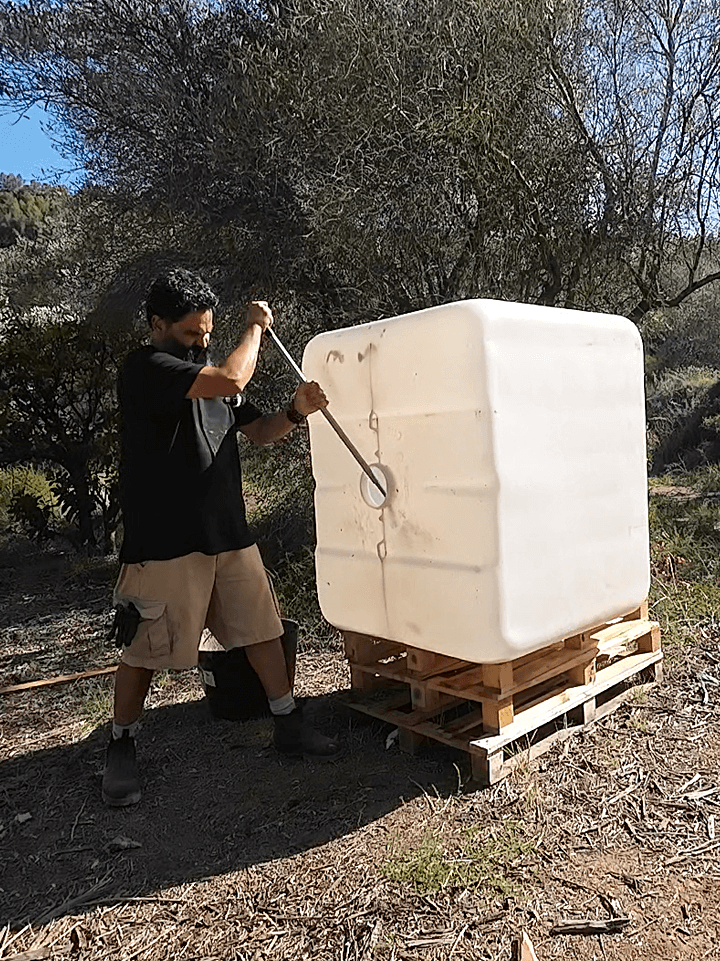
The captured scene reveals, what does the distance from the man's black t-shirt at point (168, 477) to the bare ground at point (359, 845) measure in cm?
88

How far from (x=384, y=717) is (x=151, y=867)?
3.29 feet

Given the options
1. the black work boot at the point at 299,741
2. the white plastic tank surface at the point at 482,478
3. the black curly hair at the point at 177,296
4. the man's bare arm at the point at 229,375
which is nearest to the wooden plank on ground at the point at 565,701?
the white plastic tank surface at the point at 482,478

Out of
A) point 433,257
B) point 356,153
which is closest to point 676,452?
point 433,257

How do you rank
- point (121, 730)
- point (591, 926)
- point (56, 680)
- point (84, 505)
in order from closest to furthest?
point (591, 926) < point (121, 730) < point (56, 680) < point (84, 505)

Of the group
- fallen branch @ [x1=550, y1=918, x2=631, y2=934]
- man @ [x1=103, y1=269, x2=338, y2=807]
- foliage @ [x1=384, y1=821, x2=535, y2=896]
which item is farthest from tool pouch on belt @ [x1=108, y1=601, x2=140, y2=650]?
fallen branch @ [x1=550, y1=918, x2=631, y2=934]

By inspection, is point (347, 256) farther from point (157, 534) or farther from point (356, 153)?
point (157, 534)

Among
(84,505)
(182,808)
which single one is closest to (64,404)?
(84,505)

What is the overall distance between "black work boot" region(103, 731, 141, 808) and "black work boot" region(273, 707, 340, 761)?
0.52 m

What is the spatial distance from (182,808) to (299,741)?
0.48m

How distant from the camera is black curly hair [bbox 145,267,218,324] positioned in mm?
2834

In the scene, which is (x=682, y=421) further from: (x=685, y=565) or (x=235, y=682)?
(x=235, y=682)

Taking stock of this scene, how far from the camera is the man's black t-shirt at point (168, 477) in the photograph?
2.80m

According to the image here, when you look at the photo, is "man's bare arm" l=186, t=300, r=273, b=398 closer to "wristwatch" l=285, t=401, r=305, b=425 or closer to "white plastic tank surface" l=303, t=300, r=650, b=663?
"wristwatch" l=285, t=401, r=305, b=425

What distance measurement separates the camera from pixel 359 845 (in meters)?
2.54
